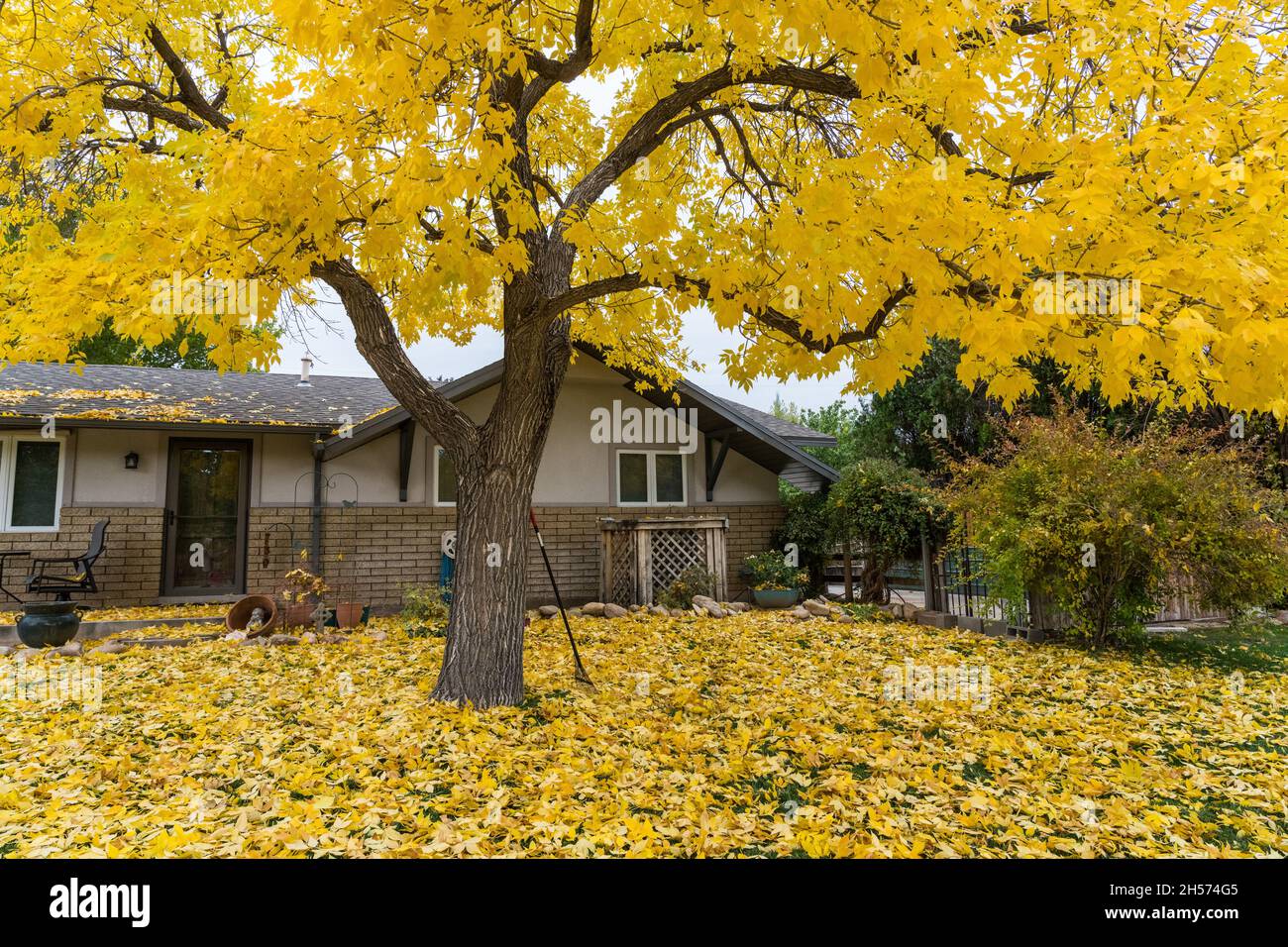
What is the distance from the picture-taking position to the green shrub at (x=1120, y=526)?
264 inches

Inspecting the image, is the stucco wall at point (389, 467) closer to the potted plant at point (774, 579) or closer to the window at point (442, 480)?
the window at point (442, 480)

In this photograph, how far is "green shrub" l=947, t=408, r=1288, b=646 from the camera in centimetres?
670

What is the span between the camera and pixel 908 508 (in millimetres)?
10141

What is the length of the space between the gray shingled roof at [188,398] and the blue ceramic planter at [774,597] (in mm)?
2951

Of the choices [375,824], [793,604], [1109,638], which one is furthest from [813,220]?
[793,604]

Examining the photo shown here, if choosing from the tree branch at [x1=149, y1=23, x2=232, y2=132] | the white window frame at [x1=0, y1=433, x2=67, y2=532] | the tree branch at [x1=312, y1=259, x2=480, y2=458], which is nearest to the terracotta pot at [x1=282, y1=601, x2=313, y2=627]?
the white window frame at [x1=0, y1=433, x2=67, y2=532]

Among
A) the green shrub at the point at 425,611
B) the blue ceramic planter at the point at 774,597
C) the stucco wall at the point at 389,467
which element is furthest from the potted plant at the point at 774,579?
the green shrub at the point at 425,611

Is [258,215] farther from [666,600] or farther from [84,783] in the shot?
[666,600]

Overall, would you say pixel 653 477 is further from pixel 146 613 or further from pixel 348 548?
pixel 146 613

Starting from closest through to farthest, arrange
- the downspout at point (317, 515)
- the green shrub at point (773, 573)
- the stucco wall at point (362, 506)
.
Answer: the stucco wall at point (362, 506), the downspout at point (317, 515), the green shrub at point (773, 573)
